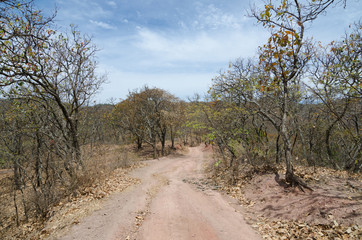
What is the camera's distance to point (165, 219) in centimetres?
594

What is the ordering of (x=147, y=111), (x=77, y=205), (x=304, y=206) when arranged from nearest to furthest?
(x=304, y=206), (x=77, y=205), (x=147, y=111)

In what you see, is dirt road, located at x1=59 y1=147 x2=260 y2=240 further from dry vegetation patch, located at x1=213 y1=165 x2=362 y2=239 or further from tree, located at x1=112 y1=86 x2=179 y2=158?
tree, located at x1=112 y1=86 x2=179 y2=158

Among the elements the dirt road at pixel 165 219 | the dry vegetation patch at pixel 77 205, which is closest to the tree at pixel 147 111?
the dry vegetation patch at pixel 77 205

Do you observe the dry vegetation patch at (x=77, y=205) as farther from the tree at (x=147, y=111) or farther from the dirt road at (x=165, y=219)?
the tree at (x=147, y=111)

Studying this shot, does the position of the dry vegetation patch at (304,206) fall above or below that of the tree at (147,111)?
below

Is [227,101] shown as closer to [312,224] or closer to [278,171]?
[278,171]

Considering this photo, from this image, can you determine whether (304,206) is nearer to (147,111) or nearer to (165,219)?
(165,219)

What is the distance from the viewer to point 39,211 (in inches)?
312

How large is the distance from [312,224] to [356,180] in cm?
338

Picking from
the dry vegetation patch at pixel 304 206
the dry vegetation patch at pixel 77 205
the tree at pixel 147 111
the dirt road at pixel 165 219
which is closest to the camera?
the dry vegetation patch at pixel 304 206

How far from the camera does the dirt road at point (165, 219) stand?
16.8 feet

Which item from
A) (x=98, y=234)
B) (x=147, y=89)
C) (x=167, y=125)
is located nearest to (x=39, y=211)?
(x=98, y=234)

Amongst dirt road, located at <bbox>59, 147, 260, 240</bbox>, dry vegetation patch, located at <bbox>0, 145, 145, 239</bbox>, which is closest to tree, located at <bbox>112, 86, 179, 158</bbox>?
dry vegetation patch, located at <bbox>0, 145, 145, 239</bbox>

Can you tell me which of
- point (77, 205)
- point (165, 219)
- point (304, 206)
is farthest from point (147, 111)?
point (304, 206)
